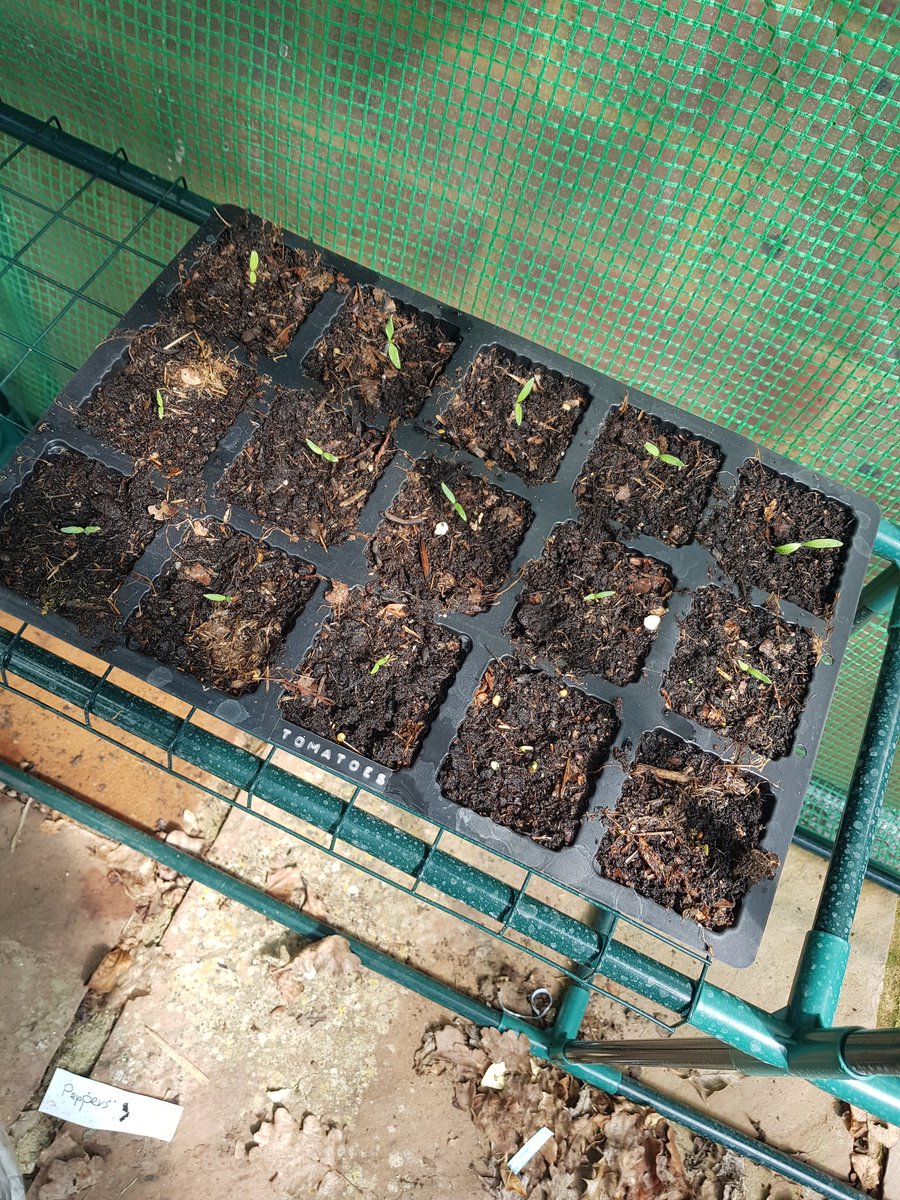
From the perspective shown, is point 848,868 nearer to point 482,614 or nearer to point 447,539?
point 482,614

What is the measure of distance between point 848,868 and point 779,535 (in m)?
0.56

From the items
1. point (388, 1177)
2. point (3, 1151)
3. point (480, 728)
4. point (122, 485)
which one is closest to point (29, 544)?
point (122, 485)

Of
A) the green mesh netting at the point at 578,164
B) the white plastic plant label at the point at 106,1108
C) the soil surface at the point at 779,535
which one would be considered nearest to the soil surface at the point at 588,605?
the soil surface at the point at 779,535

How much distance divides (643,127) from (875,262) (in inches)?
21.6

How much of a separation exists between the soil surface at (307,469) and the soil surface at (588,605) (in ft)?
1.09

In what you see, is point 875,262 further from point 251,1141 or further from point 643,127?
point 251,1141

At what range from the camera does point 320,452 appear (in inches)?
58.3

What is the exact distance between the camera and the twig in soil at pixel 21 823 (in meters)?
2.28

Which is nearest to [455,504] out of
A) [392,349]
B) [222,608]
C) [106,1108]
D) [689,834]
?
[392,349]

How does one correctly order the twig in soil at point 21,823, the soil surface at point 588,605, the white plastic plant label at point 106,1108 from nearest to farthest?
the soil surface at point 588,605, the white plastic plant label at point 106,1108, the twig in soil at point 21,823

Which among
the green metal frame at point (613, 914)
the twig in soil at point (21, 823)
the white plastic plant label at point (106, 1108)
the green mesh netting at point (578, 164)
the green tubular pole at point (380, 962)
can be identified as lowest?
the white plastic plant label at point (106, 1108)

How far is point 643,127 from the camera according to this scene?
1.70 meters

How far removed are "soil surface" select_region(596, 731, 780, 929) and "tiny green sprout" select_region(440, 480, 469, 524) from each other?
19.1 inches

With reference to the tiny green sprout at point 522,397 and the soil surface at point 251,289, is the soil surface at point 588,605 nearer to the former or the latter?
the tiny green sprout at point 522,397
